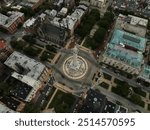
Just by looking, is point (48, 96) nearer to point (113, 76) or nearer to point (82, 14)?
point (113, 76)

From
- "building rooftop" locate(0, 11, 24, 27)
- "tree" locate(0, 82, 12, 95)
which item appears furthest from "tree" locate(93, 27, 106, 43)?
"tree" locate(0, 82, 12, 95)

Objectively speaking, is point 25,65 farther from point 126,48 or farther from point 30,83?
point 126,48

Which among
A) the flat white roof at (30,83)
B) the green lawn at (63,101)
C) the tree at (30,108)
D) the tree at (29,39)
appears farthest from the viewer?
the tree at (29,39)

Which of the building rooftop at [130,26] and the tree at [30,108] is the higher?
the building rooftop at [130,26]

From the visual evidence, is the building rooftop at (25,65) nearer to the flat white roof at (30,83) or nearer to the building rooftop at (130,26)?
the flat white roof at (30,83)

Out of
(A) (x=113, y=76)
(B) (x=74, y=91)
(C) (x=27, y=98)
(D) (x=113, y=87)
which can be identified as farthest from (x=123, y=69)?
(C) (x=27, y=98)

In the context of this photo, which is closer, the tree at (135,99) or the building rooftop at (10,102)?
the building rooftop at (10,102)

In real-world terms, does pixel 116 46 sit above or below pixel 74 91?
above

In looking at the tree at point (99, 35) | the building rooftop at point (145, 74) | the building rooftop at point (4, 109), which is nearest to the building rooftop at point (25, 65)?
the building rooftop at point (4, 109)
